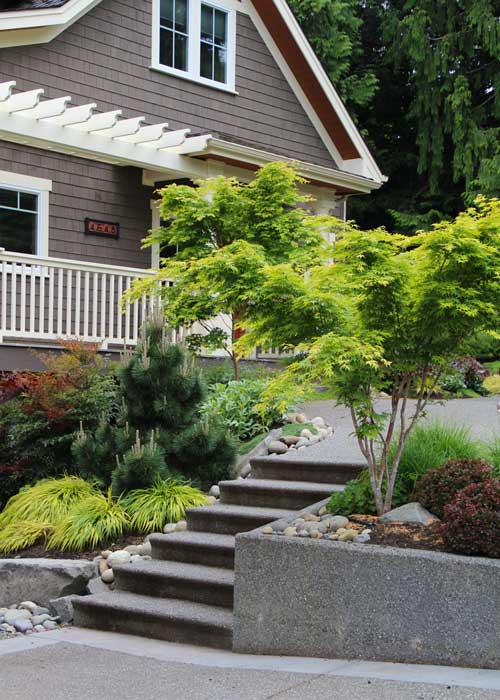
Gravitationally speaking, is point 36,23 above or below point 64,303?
above

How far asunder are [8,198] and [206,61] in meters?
4.96

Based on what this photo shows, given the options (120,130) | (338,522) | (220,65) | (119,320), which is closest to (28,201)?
(120,130)

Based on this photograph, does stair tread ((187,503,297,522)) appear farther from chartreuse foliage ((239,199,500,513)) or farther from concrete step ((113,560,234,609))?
chartreuse foliage ((239,199,500,513))

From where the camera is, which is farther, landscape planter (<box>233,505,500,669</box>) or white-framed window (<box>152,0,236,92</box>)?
white-framed window (<box>152,0,236,92</box>)

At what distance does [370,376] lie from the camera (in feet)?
22.3

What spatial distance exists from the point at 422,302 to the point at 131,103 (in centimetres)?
996

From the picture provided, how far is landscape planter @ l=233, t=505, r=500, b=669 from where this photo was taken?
5625mm

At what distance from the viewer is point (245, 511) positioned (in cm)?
788

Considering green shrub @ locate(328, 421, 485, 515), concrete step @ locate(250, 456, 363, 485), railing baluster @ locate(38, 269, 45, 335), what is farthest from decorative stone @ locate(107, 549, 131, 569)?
railing baluster @ locate(38, 269, 45, 335)

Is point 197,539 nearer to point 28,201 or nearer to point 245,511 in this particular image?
point 245,511

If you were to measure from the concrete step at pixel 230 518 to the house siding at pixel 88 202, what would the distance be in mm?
7271

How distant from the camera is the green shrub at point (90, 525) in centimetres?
823

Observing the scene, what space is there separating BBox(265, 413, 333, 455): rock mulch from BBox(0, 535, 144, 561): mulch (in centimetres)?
183

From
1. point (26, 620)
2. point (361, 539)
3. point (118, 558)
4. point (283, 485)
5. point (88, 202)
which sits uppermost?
point (88, 202)
